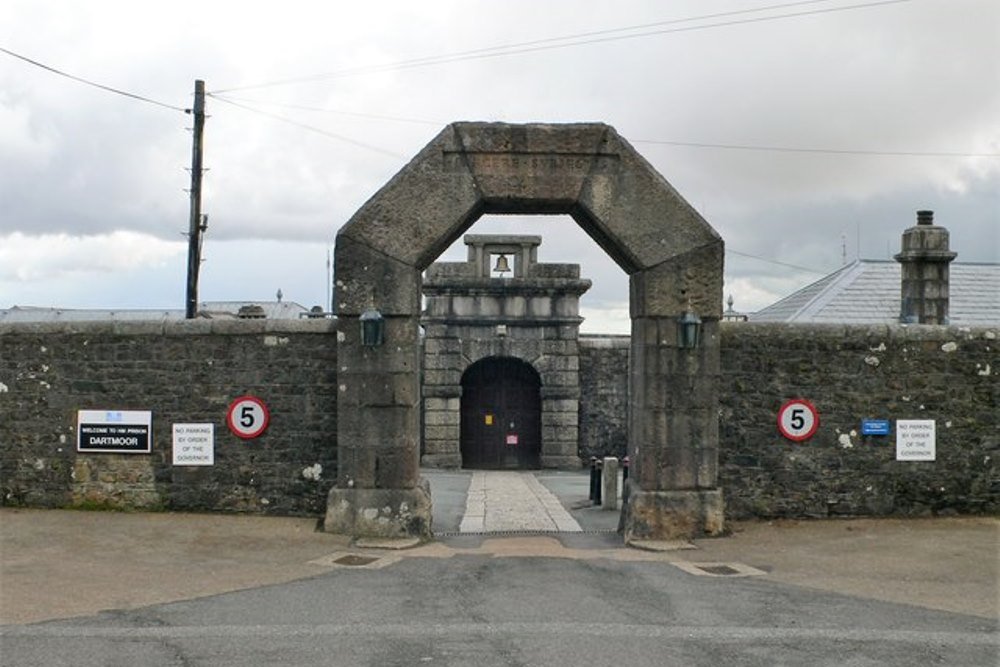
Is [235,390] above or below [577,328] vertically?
below

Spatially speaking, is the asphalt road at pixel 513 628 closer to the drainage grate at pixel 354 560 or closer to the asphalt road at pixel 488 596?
the asphalt road at pixel 488 596

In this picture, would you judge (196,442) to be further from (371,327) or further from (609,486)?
(609,486)

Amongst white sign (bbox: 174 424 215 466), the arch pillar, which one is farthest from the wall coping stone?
the arch pillar

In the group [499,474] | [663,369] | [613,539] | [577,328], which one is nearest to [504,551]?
[613,539]

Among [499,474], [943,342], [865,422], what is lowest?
[499,474]

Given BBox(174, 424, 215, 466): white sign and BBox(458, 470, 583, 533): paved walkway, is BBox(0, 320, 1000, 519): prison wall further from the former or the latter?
BBox(458, 470, 583, 533): paved walkway

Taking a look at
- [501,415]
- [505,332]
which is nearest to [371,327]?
[505,332]

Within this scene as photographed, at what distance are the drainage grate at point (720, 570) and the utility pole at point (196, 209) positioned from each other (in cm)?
1328

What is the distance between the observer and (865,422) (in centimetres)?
1213

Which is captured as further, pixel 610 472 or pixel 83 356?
pixel 610 472

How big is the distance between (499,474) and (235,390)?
12.4 m

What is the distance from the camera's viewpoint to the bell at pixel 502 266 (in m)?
25.2

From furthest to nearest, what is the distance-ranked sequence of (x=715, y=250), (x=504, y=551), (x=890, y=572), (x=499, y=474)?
(x=499, y=474)
(x=715, y=250)
(x=504, y=551)
(x=890, y=572)

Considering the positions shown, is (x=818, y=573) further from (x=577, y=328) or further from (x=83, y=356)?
(x=577, y=328)
